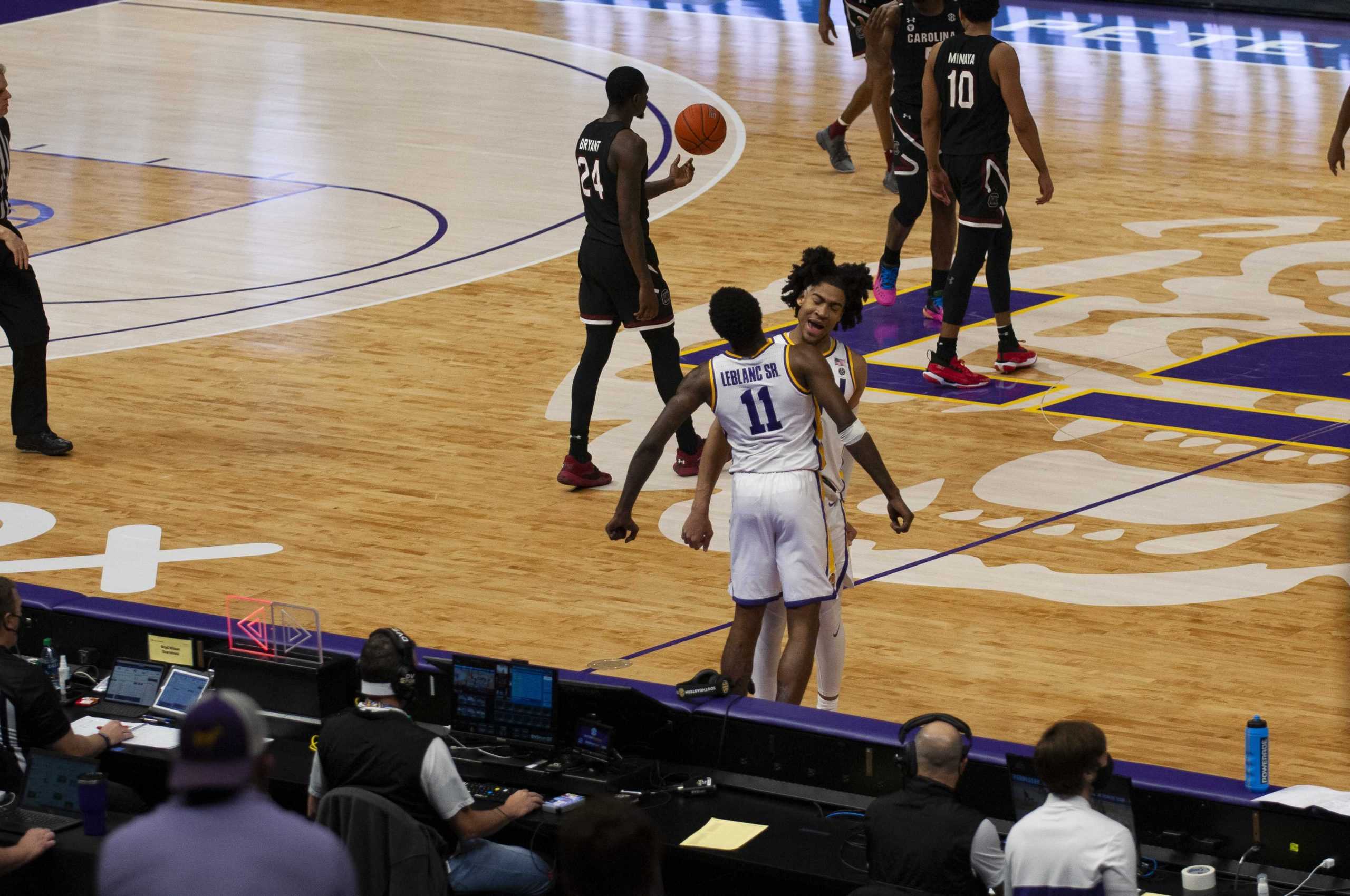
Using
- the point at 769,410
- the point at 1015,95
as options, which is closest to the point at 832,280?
the point at 769,410

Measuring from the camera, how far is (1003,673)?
318 inches

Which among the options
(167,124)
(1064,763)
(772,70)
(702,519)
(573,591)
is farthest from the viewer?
(772,70)

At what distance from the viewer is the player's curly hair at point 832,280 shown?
7539mm

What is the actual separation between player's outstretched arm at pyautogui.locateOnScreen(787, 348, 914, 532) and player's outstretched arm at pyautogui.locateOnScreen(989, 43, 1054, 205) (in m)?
4.55

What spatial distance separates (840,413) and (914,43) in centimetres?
708

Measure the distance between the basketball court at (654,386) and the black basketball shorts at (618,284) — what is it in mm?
875

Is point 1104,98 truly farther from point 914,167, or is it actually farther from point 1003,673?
point 1003,673

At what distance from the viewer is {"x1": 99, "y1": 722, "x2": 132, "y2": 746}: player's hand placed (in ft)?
22.1

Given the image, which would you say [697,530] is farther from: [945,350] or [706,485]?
[945,350]

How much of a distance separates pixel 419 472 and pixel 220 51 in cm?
1336

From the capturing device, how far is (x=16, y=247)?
10.4 meters

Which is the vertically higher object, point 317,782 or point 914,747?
point 914,747

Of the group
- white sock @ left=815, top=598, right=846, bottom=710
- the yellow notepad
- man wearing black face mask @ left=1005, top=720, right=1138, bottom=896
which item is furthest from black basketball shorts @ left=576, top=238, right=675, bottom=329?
man wearing black face mask @ left=1005, top=720, right=1138, bottom=896

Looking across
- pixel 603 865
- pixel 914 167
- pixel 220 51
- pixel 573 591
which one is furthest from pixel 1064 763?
pixel 220 51
